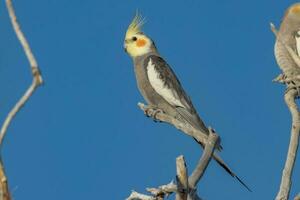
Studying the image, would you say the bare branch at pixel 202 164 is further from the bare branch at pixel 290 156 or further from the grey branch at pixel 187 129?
the grey branch at pixel 187 129

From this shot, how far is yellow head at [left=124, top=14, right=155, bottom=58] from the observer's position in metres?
12.7

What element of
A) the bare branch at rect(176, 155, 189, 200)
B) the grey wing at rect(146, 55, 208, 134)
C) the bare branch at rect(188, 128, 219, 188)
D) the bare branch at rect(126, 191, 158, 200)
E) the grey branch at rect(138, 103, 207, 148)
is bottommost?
the bare branch at rect(176, 155, 189, 200)

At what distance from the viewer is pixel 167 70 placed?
39.8 ft

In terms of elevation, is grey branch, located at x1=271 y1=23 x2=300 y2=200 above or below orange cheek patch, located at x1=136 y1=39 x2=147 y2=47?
below

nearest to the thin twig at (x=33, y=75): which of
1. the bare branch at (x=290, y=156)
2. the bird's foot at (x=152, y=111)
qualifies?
the bare branch at (x=290, y=156)

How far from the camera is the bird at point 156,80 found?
11.4 meters

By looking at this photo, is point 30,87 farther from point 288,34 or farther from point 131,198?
point 288,34

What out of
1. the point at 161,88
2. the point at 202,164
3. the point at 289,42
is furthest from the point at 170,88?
the point at 202,164

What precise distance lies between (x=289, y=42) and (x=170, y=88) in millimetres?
2046

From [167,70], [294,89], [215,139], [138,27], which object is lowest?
[215,139]

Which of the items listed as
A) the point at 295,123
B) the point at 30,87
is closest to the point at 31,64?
the point at 30,87

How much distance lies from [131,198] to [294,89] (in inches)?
171

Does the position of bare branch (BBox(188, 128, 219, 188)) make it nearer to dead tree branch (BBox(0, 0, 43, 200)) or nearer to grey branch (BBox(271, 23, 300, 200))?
grey branch (BBox(271, 23, 300, 200))

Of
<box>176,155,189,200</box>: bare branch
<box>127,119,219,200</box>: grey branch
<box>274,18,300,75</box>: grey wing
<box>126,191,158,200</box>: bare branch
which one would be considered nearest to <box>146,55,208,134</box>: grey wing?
<box>274,18,300,75</box>: grey wing
